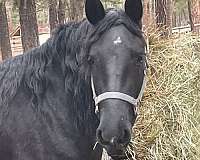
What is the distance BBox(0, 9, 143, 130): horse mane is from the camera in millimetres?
3179

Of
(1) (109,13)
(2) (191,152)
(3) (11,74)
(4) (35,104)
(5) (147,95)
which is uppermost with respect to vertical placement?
(1) (109,13)

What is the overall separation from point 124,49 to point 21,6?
877 centimetres

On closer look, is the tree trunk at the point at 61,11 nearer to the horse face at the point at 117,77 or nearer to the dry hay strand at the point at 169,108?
the dry hay strand at the point at 169,108

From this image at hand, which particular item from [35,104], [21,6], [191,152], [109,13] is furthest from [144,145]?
[21,6]

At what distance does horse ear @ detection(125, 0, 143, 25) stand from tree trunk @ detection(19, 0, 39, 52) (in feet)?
26.6

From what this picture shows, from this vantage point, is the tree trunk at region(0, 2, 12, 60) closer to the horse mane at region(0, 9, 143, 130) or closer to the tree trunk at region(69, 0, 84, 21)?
the tree trunk at region(69, 0, 84, 21)

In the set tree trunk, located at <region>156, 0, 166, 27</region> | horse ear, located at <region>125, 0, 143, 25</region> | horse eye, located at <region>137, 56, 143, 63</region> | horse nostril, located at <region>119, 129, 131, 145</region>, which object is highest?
horse ear, located at <region>125, 0, 143, 25</region>

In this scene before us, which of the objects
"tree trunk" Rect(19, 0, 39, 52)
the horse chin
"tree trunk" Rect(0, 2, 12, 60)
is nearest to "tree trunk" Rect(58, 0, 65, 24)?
"tree trunk" Rect(19, 0, 39, 52)

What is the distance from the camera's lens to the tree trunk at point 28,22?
1092 cm

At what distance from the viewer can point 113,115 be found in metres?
2.61

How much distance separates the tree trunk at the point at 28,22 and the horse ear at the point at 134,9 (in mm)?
8093

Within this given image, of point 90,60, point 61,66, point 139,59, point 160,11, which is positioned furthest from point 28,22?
point 139,59

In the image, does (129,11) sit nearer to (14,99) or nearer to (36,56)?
(36,56)

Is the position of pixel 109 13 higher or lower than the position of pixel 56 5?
higher
